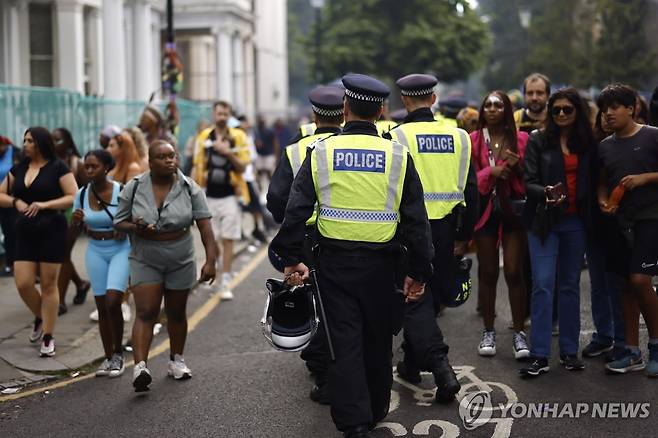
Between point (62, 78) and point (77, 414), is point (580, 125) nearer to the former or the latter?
point (77, 414)

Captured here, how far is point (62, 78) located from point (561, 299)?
17.7m

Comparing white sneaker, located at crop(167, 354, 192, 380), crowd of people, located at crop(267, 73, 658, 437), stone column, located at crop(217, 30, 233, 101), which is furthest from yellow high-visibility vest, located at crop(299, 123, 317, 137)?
stone column, located at crop(217, 30, 233, 101)

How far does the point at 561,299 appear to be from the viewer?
7602 mm

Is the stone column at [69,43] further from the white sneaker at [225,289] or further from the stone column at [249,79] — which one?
the stone column at [249,79]

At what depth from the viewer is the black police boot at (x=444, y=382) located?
22.2ft

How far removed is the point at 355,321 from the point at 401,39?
163ft

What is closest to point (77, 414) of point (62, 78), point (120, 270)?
point (120, 270)

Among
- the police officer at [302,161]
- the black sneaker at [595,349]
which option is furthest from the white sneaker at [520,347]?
the police officer at [302,161]

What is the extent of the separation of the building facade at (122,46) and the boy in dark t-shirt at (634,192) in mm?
17089

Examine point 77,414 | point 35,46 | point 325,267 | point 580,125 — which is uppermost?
point 35,46

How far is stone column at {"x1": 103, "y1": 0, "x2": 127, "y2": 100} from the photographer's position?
79.6ft

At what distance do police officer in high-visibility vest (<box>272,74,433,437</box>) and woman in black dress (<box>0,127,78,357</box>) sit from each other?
3.67 meters

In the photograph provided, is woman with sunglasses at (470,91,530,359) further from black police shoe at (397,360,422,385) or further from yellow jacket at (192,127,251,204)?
yellow jacket at (192,127,251,204)

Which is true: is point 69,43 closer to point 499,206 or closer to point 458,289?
point 499,206
